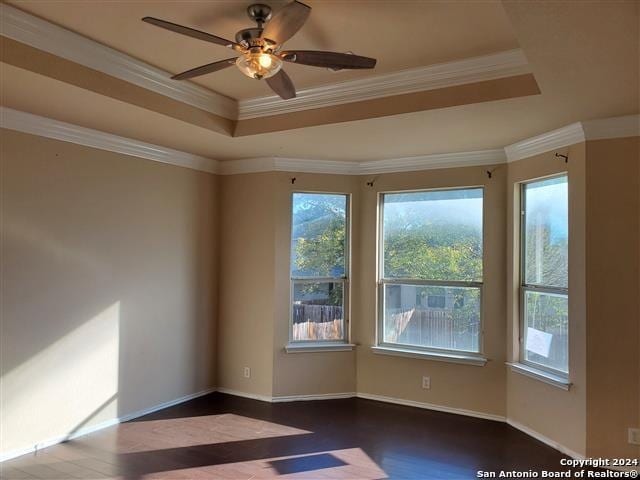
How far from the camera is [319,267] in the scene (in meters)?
5.02

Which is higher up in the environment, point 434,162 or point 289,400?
point 434,162

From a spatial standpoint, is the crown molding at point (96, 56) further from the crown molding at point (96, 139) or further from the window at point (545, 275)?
the window at point (545, 275)

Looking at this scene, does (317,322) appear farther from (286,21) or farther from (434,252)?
(286,21)

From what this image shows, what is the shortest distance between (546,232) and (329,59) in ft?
8.36

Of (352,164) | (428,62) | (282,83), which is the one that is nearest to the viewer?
(282,83)

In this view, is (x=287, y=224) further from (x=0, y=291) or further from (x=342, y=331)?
(x=0, y=291)

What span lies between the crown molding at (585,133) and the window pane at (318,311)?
229 centimetres

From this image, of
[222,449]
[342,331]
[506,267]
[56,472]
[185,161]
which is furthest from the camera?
[342,331]

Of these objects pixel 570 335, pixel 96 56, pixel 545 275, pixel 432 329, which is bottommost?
pixel 432 329

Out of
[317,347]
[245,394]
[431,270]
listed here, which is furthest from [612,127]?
[245,394]

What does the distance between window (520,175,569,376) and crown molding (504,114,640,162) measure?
0.91ft

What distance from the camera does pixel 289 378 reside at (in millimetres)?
4891

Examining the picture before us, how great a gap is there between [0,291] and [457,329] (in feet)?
12.3

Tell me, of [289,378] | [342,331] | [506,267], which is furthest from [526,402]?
[289,378]
